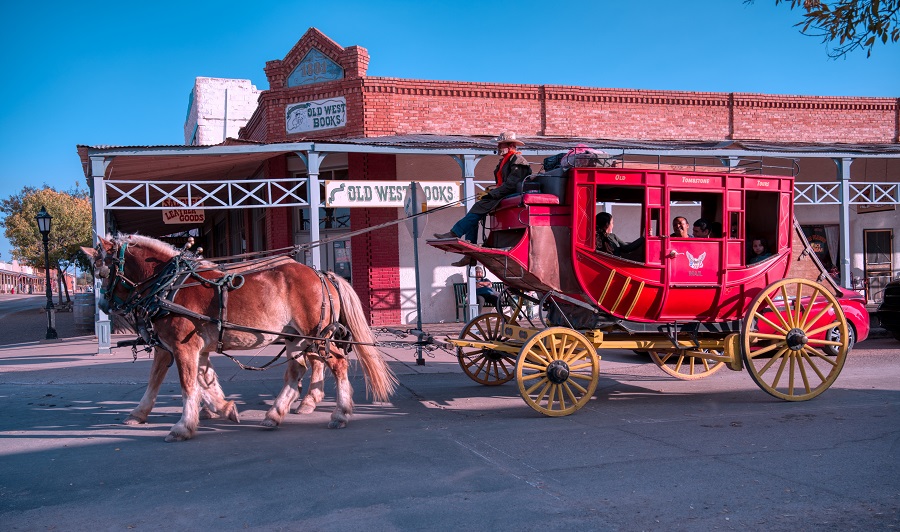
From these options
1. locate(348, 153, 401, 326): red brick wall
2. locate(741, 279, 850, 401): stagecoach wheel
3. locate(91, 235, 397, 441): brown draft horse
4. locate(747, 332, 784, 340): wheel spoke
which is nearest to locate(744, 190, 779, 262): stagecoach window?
locate(741, 279, 850, 401): stagecoach wheel

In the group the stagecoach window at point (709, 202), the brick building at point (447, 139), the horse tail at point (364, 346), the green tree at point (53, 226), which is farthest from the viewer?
the green tree at point (53, 226)

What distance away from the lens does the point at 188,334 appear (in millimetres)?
6590

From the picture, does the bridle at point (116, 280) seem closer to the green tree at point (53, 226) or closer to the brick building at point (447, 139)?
the brick building at point (447, 139)

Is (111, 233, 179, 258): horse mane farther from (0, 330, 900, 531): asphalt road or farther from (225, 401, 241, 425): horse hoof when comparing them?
(0, 330, 900, 531): asphalt road

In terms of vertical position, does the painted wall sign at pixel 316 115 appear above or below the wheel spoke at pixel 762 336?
above

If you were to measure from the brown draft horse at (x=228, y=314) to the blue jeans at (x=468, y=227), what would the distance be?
57.6 inches

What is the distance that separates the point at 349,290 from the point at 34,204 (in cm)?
4240

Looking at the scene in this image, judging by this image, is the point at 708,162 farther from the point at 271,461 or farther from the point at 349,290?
the point at 271,461

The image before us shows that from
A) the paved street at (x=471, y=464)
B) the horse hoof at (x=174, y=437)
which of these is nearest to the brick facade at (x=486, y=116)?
the paved street at (x=471, y=464)

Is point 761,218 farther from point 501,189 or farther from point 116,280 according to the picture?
point 116,280

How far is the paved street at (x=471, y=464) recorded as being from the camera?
4.37 m

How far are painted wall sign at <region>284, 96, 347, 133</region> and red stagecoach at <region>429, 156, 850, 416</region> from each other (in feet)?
35.4

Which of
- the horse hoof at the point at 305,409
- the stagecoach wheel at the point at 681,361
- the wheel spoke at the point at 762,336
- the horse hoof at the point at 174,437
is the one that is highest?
the wheel spoke at the point at 762,336

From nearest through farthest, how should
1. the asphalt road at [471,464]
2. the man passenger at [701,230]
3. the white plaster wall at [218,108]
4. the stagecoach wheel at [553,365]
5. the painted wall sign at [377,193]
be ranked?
the asphalt road at [471,464], the stagecoach wheel at [553,365], the man passenger at [701,230], the painted wall sign at [377,193], the white plaster wall at [218,108]
